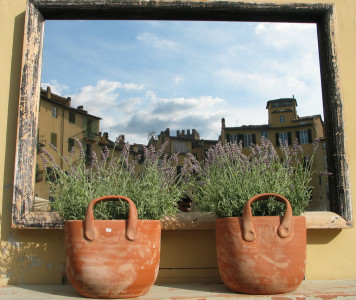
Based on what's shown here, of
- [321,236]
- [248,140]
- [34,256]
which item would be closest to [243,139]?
[248,140]

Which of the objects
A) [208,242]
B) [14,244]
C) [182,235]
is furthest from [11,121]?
[208,242]

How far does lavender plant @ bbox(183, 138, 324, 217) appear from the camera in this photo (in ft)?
7.21

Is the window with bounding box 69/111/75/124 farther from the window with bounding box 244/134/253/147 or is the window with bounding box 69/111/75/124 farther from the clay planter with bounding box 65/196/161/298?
the window with bounding box 244/134/253/147

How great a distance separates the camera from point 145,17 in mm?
2893

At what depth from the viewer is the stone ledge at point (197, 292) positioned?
6.41 feet

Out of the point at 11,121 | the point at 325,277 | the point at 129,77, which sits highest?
the point at 129,77

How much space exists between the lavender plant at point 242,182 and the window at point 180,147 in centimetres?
16

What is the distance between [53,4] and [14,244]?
1661 mm

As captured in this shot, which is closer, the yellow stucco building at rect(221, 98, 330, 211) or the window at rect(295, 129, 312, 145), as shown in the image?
the yellow stucco building at rect(221, 98, 330, 211)

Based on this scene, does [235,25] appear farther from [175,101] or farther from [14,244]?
[14,244]

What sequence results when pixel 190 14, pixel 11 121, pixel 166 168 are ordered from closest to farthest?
pixel 166 168 < pixel 11 121 < pixel 190 14

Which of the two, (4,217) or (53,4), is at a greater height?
(53,4)

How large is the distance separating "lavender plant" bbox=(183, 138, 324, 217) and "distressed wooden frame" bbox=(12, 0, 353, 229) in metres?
0.20

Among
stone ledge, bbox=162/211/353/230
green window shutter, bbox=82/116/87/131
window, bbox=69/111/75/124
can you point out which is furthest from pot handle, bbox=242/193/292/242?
window, bbox=69/111/75/124
